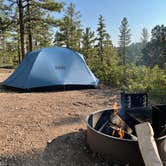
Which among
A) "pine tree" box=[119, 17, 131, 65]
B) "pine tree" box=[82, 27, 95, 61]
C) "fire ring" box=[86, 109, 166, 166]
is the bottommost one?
"fire ring" box=[86, 109, 166, 166]

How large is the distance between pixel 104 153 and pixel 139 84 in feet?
12.5

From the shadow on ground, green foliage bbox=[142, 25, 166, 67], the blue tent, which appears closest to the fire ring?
the shadow on ground

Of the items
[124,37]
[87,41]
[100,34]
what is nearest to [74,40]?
[87,41]

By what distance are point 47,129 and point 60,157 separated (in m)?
0.90

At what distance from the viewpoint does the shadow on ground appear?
8.74 feet

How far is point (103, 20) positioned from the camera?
3055 centimetres

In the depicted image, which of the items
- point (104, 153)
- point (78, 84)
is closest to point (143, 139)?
point (104, 153)

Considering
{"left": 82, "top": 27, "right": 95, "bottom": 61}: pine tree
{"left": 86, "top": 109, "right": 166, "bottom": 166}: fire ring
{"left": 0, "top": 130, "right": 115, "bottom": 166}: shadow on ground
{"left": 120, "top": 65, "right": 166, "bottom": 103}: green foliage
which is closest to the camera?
{"left": 86, "top": 109, "right": 166, "bottom": 166}: fire ring

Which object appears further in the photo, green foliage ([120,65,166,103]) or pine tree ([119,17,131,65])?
pine tree ([119,17,131,65])

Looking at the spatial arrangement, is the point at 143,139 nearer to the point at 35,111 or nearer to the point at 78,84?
the point at 35,111

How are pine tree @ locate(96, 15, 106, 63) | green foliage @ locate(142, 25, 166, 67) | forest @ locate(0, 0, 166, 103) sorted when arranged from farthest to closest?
1. green foliage @ locate(142, 25, 166, 67)
2. pine tree @ locate(96, 15, 106, 63)
3. forest @ locate(0, 0, 166, 103)

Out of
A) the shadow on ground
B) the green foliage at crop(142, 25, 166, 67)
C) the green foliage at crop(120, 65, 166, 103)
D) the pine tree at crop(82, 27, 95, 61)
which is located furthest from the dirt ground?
the green foliage at crop(142, 25, 166, 67)

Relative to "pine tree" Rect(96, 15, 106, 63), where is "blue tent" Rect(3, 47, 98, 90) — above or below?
below

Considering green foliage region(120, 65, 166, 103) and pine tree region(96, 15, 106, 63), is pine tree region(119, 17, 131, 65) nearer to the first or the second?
pine tree region(96, 15, 106, 63)
